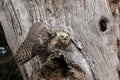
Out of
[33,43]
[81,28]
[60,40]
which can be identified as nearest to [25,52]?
[33,43]

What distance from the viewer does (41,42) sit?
1749 mm

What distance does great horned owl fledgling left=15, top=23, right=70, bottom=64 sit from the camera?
1.74 metres

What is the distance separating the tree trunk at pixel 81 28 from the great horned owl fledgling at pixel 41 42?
0.07 m

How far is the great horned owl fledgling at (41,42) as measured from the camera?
174cm

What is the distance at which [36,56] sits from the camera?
6.14 ft

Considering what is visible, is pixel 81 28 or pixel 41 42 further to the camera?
pixel 81 28

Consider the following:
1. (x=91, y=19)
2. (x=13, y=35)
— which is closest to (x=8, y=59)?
(x=13, y=35)

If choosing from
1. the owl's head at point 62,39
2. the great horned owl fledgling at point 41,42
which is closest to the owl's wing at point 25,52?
the great horned owl fledgling at point 41,42

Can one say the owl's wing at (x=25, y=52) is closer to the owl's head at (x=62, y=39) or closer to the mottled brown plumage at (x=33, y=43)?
the mottled brown plumage at (x=33, y=43)

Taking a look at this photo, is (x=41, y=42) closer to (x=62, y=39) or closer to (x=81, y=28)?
(x=62, y=39)

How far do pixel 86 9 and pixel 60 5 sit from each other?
0.14m

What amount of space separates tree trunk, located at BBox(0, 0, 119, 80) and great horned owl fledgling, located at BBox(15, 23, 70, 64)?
0.07 meters

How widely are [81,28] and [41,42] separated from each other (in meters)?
0.24

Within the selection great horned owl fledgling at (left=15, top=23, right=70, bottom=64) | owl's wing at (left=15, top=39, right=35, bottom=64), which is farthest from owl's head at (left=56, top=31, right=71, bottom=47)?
owl's wing at (left=15, top=39, right=35, bottom=64)
